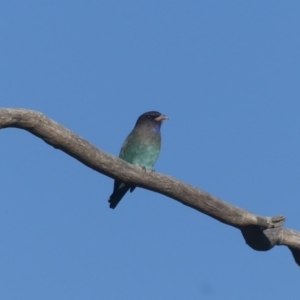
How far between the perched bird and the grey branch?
9.71 ft

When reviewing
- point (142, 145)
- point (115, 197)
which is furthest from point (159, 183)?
point (142, 145)

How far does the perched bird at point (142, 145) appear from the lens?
9.52 meters

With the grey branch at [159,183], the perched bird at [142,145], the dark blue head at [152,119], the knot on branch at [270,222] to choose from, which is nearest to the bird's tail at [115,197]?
the perched bird at [142,145]

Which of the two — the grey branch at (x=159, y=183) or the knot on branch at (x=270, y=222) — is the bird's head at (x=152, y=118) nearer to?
the grey branch at (x=159, y=183)

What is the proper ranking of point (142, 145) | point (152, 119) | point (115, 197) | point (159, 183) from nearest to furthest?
point (159, 183)
point (115, 197)
point (142, 145)
point (152, 119)

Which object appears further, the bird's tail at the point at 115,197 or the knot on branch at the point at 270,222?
the bird's tail at the point at 115,197

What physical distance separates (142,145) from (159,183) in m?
4.00

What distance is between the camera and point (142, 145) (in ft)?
33.1

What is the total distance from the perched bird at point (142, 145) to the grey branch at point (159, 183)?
117 inches

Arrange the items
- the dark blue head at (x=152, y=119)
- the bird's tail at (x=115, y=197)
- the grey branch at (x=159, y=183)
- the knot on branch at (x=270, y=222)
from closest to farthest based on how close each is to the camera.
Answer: the grey branch at (x=159, y=183) < the knot on branch at (x=270, y=222) < the bird's tail at (x=115, y=197) < the dark blue head at (x=152, y=119)

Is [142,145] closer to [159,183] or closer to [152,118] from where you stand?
[152,118]

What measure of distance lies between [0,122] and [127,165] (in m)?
0.98

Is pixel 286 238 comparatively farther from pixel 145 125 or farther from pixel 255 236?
pixel 145 125

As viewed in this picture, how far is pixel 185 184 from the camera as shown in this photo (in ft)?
20.2
